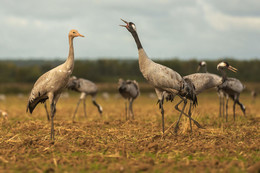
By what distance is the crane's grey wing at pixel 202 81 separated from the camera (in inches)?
445

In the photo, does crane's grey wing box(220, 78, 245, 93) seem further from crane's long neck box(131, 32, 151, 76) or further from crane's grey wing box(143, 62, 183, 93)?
crane's long neck box(131, 32, 151, 76)

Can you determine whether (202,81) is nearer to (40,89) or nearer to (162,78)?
(162,78)

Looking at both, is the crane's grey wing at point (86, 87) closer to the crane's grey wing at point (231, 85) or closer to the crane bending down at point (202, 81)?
the crane's grey wing at point (231, 85)

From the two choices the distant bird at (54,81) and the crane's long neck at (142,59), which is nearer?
the distant bird at (54,81)

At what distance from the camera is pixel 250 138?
907cm

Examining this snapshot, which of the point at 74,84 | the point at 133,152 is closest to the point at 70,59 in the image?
the point at 133,152

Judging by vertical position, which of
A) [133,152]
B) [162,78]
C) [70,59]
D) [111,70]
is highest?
[111,70]

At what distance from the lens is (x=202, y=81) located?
37.6 ft

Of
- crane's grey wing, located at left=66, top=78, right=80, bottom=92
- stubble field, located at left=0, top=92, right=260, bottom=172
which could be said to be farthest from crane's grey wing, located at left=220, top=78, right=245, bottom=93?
crane's grey wing, located at left=66, top=78, right=80, bottom=92

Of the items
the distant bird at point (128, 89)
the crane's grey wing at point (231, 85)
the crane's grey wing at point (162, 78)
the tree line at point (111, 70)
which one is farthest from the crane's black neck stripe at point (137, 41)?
the tree line at point (111, 70)

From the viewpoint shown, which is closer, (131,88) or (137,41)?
(137,41)

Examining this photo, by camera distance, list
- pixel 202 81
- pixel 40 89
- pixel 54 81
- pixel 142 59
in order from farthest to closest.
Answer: pixel 202 81 < pixel 142 59 < pixel 40 89 < pixel 54 81

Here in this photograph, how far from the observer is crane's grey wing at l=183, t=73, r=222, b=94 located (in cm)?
1130

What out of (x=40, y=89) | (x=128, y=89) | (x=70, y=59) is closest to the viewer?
(x=70, y=59)
